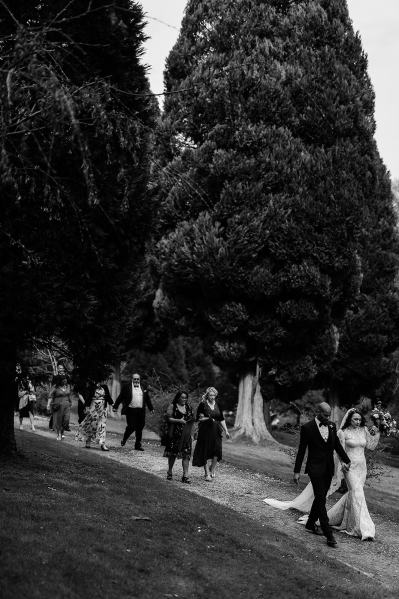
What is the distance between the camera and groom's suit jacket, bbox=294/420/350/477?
9.98 meters

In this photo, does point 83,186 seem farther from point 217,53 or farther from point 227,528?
point 217,53

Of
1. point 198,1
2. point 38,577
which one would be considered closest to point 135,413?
point 38,577

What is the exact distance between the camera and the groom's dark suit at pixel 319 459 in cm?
988

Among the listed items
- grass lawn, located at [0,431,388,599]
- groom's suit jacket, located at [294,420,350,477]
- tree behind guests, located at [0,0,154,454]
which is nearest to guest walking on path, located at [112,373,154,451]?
tree behind guests, located at [0,0,154,454]

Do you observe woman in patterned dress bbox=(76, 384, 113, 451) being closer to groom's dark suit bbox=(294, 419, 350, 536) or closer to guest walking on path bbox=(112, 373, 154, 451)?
guest walking on path bbox=(112, 373, 154, 451)

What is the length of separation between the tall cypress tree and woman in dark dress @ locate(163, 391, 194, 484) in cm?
1023

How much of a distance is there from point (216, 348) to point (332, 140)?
28.1ft

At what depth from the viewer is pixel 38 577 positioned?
5.64m

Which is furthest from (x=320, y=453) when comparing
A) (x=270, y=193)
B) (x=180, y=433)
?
(x=270, y=193)

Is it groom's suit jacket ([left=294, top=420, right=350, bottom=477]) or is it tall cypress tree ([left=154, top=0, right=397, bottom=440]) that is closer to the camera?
groom's suit jacket ([left=294, top=420, right=350, bottom=477])

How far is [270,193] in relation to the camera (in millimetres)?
23406

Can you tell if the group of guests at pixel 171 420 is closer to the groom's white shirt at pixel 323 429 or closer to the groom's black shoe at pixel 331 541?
the groom's white shirt at pixel 323 429

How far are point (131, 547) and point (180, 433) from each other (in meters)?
6.01

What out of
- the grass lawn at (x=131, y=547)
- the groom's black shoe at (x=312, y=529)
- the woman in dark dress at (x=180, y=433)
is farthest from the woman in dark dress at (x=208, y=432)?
the groom's black shoe at (x=312, y=529)
